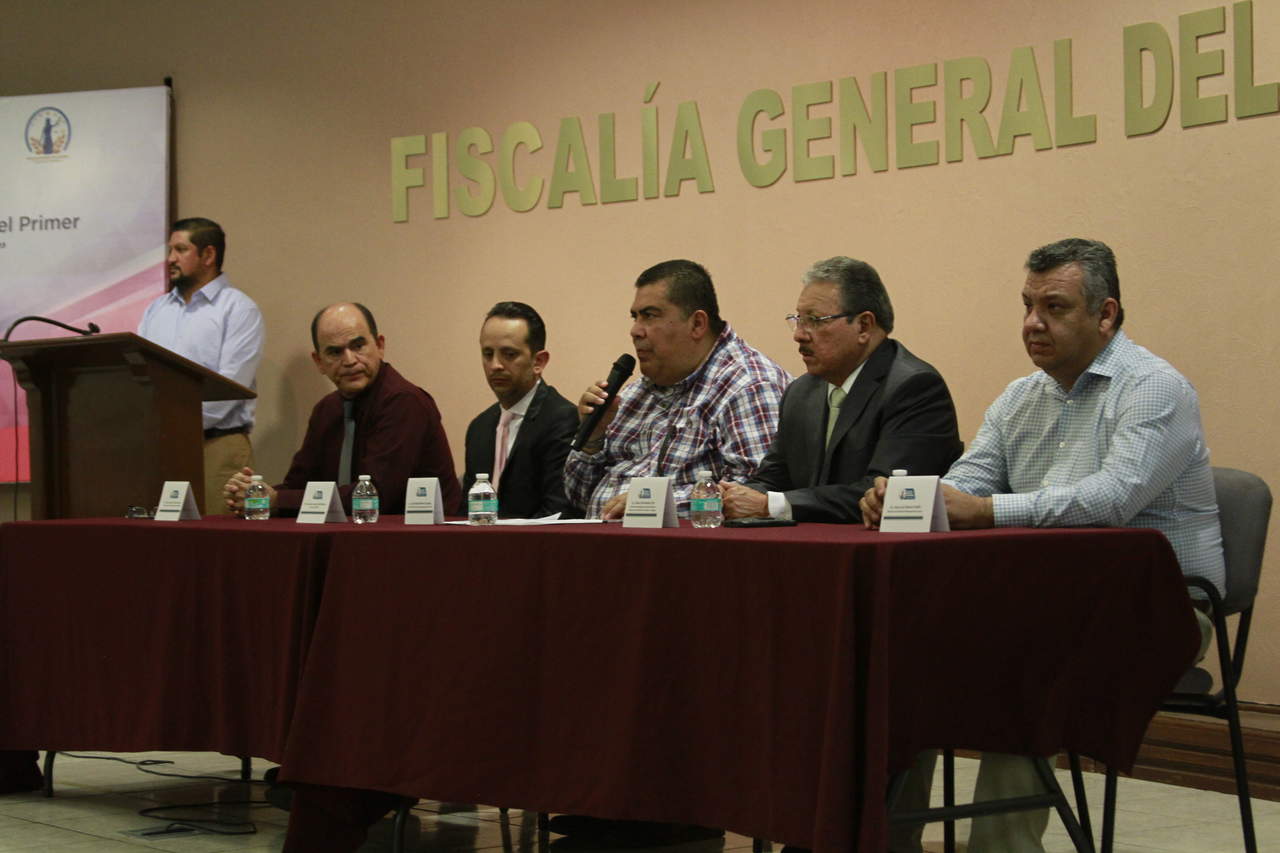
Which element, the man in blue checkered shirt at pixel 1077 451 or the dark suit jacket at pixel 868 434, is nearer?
the man in blue checkered shirt at pixel 1077 451

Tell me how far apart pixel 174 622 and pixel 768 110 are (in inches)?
109

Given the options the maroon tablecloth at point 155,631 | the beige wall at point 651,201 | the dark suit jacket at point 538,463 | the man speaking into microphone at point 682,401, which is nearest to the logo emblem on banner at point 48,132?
the beige wall at point 651,201

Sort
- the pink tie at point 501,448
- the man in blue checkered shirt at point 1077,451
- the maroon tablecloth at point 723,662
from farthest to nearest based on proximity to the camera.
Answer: the pink tie at point 501,448
the man in blue checkered shirt at point 1077,451
the maroon tablecloth at point 723,662

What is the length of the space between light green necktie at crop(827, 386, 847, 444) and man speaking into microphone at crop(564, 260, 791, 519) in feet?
0.88

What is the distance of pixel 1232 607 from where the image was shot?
274 centimetres

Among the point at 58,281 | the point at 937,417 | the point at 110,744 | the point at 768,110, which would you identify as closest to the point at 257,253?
the point at 58,281

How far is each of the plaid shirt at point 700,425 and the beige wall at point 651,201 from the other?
116cm

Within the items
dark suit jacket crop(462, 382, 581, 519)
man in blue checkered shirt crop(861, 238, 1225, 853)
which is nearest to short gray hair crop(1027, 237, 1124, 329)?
man in blue checkered shirt crop(861, 238, 1225, 853)

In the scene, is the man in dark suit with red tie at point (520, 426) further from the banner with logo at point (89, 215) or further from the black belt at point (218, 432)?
the banner with logo at point (89, 215)

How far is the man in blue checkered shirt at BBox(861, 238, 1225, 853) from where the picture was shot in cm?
250

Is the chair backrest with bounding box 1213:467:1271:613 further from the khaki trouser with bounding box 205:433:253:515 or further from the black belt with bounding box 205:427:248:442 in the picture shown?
the black belt with bounding box 205:427:248:442

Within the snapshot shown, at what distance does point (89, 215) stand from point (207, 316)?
84 cm

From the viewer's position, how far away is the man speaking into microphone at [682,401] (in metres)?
3.50

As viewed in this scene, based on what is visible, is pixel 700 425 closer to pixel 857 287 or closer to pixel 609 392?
pixel 609 392
